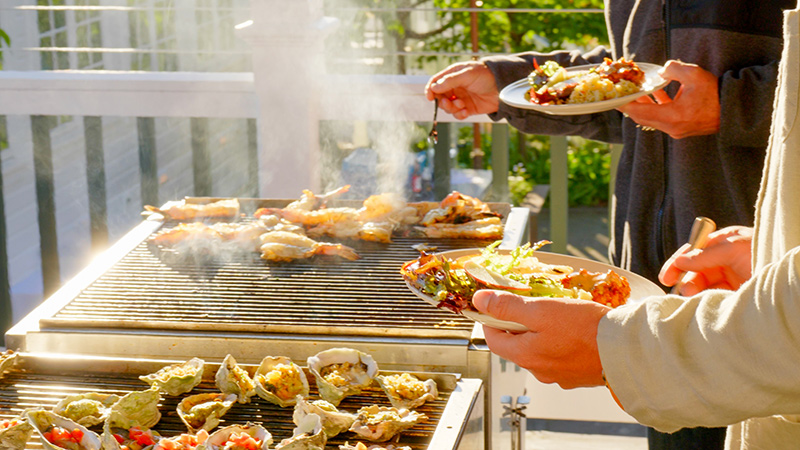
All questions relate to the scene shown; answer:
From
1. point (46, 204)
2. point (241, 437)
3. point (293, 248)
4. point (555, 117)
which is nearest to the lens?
point (241, 437)

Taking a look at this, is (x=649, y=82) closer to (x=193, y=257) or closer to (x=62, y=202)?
(x=193, y=257)

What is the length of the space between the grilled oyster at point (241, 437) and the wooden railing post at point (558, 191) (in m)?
2.65

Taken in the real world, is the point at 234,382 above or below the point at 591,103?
below

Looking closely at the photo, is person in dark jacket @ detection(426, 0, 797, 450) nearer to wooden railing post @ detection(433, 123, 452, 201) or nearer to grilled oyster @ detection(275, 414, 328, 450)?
grilled oyster @ detection(275, 414, 328, 450)

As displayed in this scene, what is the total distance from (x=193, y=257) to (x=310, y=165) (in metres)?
1.50

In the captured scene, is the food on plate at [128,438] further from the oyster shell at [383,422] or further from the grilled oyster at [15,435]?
the oyster shell at [383,422]

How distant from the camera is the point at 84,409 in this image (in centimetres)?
175

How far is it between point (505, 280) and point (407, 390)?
1.17 feet

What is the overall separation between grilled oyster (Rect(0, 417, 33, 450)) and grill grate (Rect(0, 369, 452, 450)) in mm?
38

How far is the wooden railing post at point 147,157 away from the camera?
4301 millimetres

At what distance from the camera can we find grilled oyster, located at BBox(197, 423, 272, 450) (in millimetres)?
1590

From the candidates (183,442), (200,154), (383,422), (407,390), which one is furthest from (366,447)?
(200,154)

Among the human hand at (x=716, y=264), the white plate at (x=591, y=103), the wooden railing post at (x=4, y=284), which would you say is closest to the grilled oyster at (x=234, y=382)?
the human hand at (x=716, y=264)

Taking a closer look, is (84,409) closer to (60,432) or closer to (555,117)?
(60,432)
